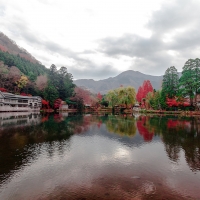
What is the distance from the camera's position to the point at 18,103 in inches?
2287

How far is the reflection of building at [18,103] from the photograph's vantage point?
51019mm

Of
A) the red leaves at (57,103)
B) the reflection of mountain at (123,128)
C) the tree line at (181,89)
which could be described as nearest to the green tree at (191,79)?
the tree line at (181,89)

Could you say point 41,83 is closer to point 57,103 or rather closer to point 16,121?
point 57,103

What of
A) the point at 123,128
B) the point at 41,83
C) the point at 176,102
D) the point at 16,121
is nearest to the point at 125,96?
the point at 176,102

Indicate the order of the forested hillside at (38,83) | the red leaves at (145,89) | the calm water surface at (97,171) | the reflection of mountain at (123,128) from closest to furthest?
the calm water surface at (97,171), the reflection of mountain at (123,128), the forested hillside at (38,83), the red leaves at (145,89)

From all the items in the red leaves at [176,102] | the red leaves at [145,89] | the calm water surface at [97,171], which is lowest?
the calm water surface at [97,171]

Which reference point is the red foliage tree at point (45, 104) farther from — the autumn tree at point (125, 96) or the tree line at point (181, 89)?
the tree line at point (181, 89)

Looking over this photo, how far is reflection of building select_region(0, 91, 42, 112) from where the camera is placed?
51.0 m

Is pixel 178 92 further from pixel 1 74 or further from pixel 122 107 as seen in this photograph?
pixel 1 74

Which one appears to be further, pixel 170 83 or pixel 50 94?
pixel 50 94

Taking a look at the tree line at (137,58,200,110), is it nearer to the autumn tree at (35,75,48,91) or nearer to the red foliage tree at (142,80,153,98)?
the red foliage tree at (142,80,153,98)

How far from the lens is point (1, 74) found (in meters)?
64.9

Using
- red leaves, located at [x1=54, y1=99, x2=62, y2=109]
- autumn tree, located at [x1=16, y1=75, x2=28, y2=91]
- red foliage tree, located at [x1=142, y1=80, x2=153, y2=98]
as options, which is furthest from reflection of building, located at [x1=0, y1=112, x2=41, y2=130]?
red foliage tree, located at [x1=142, y1=80, x2=153, y2=98]

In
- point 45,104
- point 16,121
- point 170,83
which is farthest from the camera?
point 45,104
